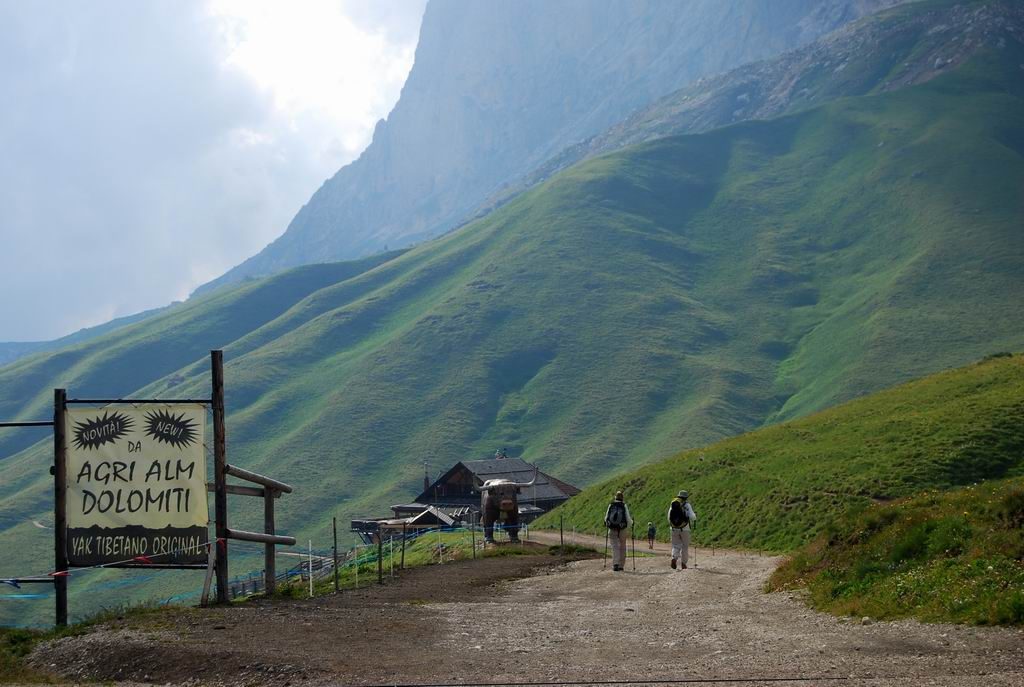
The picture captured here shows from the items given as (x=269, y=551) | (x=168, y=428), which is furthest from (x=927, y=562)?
(x=168, y=428)

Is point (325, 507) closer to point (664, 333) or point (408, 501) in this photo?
point (408, 501)

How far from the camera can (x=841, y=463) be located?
48906mm

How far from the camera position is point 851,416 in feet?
193

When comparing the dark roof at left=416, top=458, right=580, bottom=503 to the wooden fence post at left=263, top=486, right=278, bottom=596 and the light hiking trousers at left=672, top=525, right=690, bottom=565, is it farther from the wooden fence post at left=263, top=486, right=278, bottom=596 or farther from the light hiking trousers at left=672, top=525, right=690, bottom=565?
the wooden fence post at left=263, top=486, right=278, bottom=596

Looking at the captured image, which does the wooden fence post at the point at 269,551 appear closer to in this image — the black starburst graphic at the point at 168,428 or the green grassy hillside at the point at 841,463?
the black starburst graphic at the point at 168,428

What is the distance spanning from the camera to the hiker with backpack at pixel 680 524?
28.8 meters

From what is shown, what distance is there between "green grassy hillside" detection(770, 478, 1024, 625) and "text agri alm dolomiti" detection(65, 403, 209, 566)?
1122cm

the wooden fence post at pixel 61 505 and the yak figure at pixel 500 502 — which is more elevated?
the wooden fence post at pixel 61 505

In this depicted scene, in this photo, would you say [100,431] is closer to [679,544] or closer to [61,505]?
[61,505]

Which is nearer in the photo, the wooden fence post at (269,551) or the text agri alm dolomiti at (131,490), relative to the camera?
the text agri alm dolomiti at (131,490)

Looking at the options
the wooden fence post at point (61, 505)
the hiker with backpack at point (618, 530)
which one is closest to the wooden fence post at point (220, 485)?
the wooden fence post at point (61, 505)

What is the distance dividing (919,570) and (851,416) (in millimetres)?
42793

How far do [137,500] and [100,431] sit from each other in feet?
4.60

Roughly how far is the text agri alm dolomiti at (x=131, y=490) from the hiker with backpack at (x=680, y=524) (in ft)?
44.2
